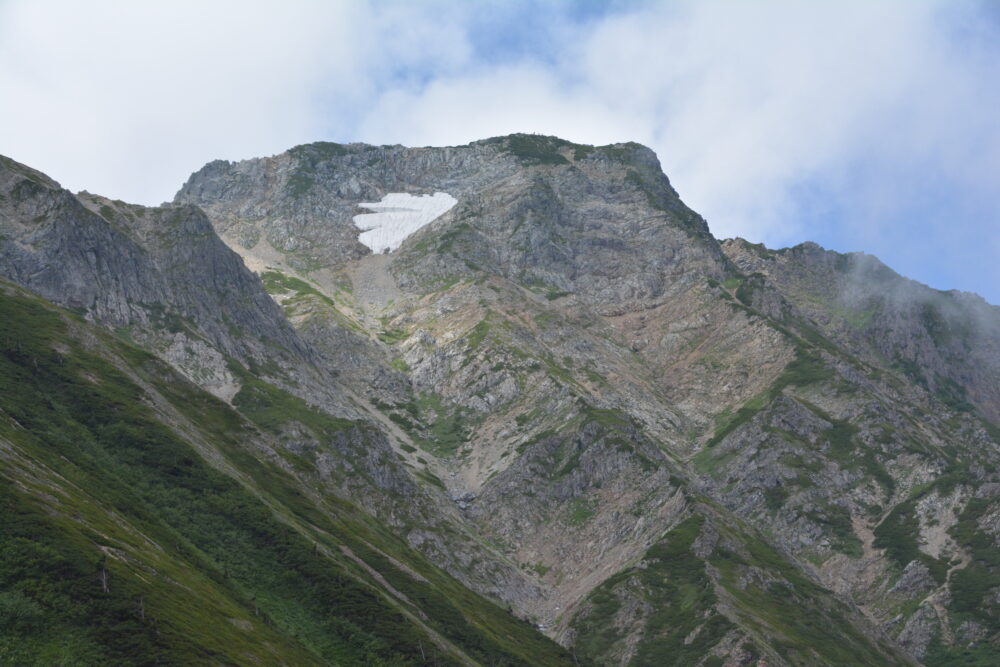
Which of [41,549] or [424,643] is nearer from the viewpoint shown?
[41,549]

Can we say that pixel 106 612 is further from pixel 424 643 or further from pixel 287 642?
pixel 424 643

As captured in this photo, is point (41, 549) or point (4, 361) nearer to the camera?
point (41, 549)

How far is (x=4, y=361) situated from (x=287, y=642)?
74.2 meters

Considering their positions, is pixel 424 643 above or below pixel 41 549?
above

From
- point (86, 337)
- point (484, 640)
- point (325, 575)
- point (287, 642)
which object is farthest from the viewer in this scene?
point (86, 337)

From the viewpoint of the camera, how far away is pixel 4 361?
5827 inches

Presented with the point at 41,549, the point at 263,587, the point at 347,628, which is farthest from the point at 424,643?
the point at 41,549

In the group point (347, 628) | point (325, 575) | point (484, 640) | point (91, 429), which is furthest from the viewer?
point (484, 640)

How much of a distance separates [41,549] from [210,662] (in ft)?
65.9

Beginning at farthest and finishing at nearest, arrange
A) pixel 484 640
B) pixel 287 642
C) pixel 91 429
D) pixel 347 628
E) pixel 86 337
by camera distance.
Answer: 1. pixel 86 337
2. pixel 484 640
3. pixel 91 429
4. pixel 347 628
5. pixel 287 642

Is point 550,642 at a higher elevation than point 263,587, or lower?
higher

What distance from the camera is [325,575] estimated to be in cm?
13550

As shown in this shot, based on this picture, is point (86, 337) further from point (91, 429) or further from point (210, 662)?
point (210, 662)

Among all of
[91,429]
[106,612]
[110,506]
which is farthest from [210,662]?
[91,429]
